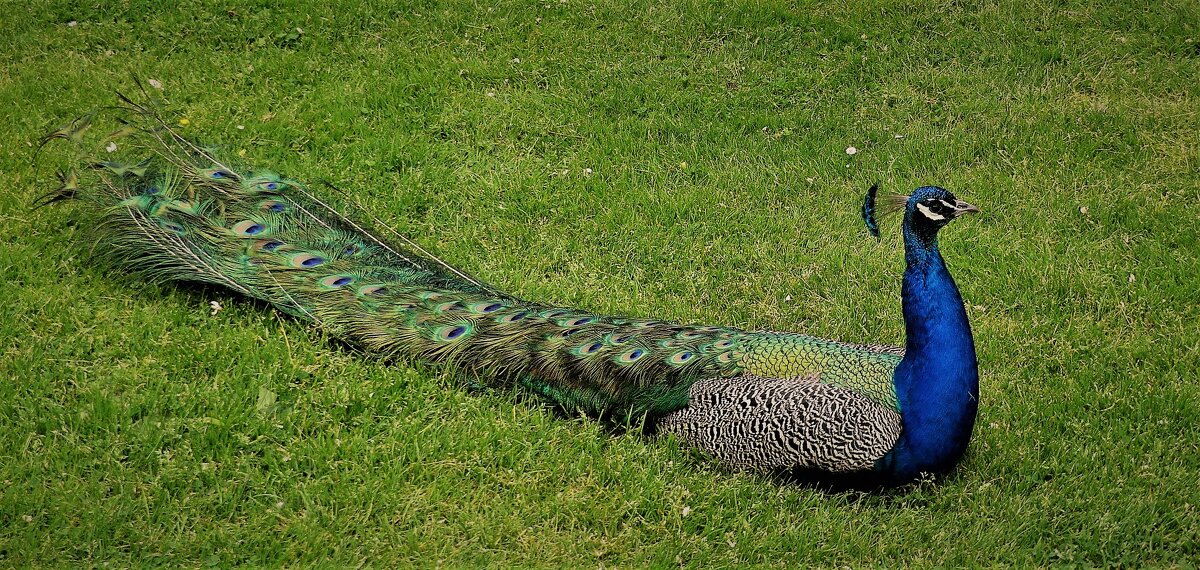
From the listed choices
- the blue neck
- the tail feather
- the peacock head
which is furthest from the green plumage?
the peacock head

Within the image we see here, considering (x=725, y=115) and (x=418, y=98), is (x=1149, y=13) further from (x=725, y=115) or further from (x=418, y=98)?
(x=418, y=98)

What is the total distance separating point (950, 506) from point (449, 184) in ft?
10.9

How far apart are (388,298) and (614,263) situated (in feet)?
4.48

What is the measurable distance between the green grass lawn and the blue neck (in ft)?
0.69

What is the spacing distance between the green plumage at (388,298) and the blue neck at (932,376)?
0.12 m

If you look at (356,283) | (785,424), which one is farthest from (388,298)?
(785,424)

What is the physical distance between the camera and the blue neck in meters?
3.79

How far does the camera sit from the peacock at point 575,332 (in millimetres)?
3846

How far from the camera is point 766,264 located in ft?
17.9

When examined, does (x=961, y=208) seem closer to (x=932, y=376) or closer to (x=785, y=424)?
(x=932, y=376)

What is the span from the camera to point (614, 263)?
546 cm

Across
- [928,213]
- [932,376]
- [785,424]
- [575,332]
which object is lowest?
[785,424]

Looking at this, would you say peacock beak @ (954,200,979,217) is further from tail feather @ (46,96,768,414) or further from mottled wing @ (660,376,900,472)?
tail feather @ (46,96,768,414)

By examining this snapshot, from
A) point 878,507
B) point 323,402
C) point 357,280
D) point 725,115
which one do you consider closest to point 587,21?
point 725,115
